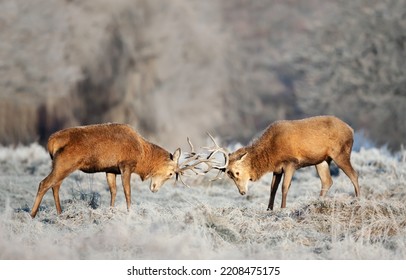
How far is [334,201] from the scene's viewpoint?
12.8 metres

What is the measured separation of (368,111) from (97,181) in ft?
95.3

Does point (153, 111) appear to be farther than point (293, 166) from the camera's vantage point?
Yes

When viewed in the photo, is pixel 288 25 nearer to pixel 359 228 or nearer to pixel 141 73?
pixel 141 73

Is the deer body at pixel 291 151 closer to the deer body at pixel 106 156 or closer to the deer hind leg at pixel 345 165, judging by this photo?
the deer hind leg at pixel 345 165

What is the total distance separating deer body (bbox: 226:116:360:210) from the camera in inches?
560

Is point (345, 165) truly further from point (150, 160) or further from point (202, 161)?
point (150, 160)

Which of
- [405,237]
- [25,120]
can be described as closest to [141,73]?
[25,120]

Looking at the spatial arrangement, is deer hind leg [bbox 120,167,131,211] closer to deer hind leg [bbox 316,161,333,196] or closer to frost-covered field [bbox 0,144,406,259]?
Result: frost-covered field [bbox 0,144,406,259]

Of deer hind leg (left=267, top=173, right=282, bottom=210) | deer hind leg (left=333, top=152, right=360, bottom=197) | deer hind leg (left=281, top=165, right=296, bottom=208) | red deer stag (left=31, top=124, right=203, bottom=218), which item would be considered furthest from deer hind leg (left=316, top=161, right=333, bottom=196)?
red deer stag (left=31, top=124, right=203, bottom=218)

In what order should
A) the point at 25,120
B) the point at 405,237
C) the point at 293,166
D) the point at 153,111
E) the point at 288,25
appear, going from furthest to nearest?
the point at 288,25, the point at 153,111, the point at 25,120, the point at 293,166, the point at 405,237

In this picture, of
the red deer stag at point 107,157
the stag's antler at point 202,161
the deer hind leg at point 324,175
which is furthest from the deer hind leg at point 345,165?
the red deer stag at point 107,157

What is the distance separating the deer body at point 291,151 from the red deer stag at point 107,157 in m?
0.81

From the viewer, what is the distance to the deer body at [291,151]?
14.2m

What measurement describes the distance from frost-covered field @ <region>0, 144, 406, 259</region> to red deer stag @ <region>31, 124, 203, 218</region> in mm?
510
